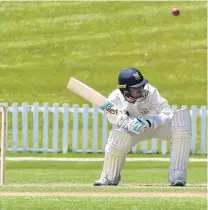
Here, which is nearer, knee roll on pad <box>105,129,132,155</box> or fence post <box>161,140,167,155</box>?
knee roll on pad <box>105,129,132,155</box>

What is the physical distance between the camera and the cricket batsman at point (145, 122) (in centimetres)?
1389

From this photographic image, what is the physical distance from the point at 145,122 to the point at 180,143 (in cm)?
57

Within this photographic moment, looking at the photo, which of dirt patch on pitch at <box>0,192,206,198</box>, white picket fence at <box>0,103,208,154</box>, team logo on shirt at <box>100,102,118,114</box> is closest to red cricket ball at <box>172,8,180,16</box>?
white picket fence at <box>0,103,208,154</box>

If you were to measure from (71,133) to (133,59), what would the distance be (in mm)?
6387

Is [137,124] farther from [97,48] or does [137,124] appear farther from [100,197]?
[97,48]

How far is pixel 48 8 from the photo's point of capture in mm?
35125

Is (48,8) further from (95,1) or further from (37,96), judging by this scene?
(37,96)

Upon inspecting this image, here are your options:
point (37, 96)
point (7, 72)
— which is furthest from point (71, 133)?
point (7, 72)

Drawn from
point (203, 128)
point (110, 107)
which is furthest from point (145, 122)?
point (203, 128)

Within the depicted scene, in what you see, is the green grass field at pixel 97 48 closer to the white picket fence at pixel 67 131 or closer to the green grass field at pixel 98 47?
the green grass field at pixel 98 47

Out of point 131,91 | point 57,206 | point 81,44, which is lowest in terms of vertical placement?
point 57,206

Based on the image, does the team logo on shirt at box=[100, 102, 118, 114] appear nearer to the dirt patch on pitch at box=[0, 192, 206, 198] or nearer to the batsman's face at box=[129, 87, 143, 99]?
the batsman's face at box=[129, 87, 143, 99]

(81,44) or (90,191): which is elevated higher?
(81,44)

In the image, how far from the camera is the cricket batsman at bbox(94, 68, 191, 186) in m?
13.9
